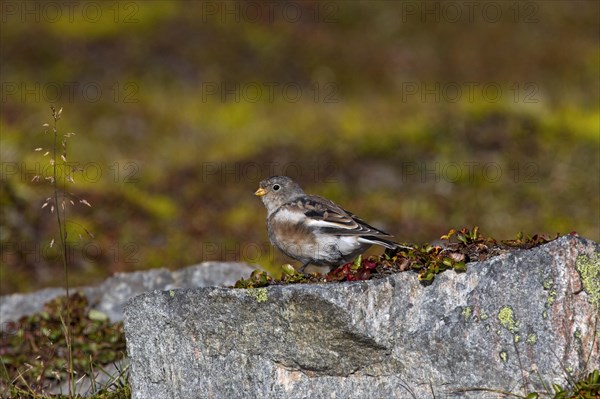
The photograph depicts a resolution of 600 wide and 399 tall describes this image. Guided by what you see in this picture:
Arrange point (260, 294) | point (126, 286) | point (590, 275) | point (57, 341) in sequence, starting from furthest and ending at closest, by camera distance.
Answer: point (126, 286)
point (57, 341)
point (260, 294)
point (590, 275)

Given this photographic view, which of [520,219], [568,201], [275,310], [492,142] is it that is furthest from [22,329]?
[492,142]

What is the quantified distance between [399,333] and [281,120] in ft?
57.8

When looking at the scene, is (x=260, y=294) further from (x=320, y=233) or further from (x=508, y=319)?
(x=320, y=233)

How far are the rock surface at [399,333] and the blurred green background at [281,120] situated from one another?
7.65 m

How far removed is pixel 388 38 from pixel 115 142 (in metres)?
11.1

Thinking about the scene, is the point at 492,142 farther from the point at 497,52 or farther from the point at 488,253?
the point at 488,253

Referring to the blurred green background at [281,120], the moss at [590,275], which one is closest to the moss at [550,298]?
the moss at [590,275]

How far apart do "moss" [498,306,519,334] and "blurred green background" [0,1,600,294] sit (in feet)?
28.0

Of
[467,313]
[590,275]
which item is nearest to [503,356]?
[467,313]

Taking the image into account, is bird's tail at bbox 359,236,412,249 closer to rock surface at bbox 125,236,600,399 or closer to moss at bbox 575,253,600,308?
rock surface at bbox 125,236,600,399

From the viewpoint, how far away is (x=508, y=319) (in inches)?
264

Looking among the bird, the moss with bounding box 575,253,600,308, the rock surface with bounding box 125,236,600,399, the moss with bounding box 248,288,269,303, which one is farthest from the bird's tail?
the moss with bounding box 575,253,600,308

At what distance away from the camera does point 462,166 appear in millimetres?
19641

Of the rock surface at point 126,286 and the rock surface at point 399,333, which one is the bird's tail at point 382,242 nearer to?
the rock surface at point 399,333
